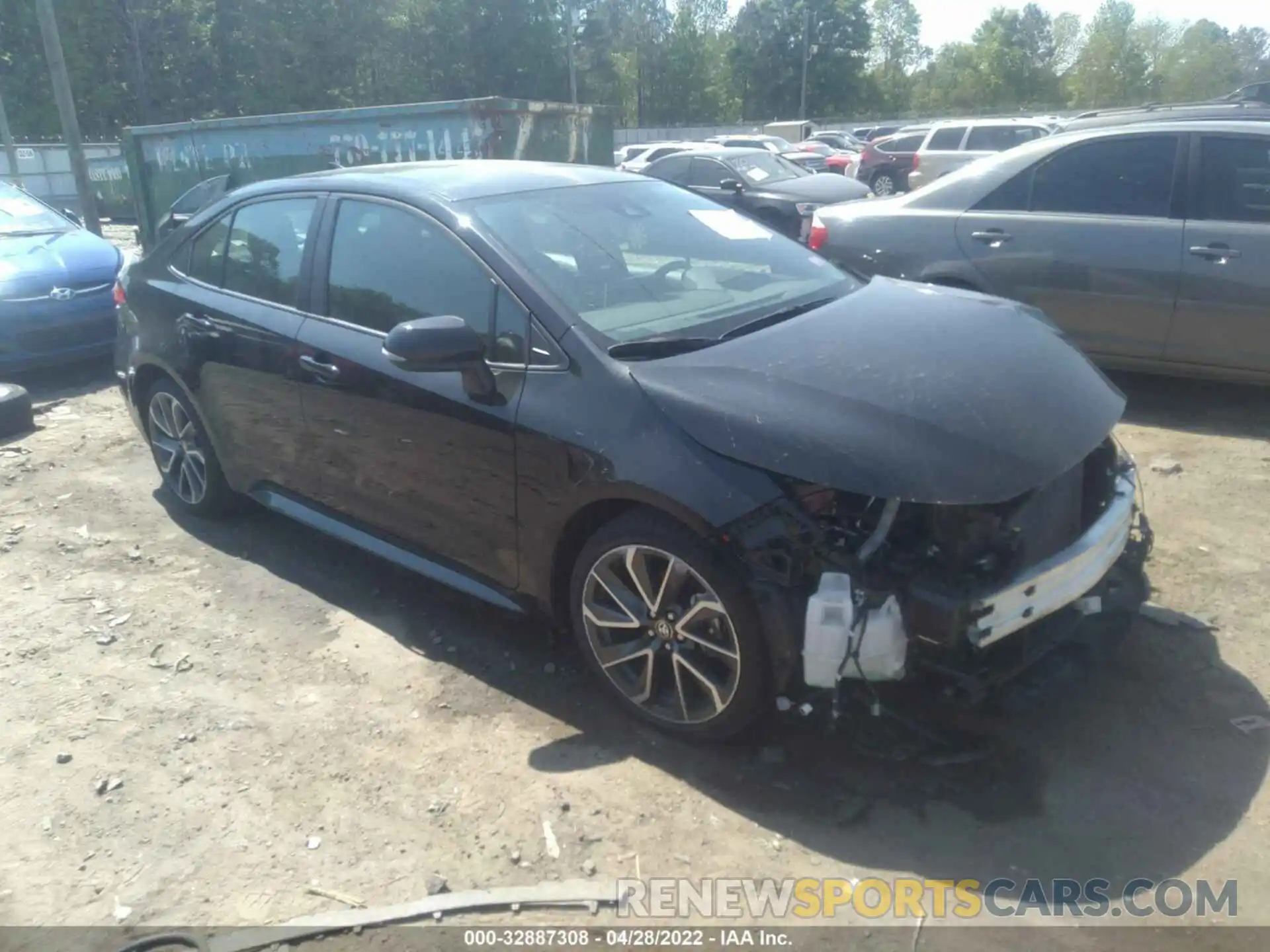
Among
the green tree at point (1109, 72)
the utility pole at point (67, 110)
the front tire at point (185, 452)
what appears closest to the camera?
the front tire at point (185, 452)

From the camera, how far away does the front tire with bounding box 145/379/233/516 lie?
4.92 metres

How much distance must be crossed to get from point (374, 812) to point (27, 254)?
7.24 meters

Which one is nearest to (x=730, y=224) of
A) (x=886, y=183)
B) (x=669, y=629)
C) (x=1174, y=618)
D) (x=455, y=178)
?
(x=455, y=178)

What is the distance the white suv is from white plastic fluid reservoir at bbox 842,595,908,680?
16.7 m

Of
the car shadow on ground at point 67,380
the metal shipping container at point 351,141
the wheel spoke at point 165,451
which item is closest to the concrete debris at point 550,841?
the wheel spoke at point 165,451

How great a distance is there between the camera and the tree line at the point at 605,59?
4328 centimetres

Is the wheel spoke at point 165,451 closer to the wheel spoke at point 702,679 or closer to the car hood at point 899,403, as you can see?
Result: the car hood at point 899,403

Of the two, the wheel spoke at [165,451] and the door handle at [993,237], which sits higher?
the door handle at [993,237]

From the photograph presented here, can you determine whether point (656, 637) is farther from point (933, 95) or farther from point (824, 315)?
point (933, 95)

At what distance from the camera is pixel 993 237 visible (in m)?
6.04

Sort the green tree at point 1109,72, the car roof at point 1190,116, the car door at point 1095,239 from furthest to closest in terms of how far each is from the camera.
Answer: the green tree at point 1109,72, the car roof at point 1190,116, the car door at point 1095,239

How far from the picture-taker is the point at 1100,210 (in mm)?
5820

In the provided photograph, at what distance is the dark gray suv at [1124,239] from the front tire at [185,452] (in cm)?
404

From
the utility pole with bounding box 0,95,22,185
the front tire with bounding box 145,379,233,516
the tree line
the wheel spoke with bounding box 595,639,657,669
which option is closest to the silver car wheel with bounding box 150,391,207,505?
the front tire with bounding box 145,379,233,516
